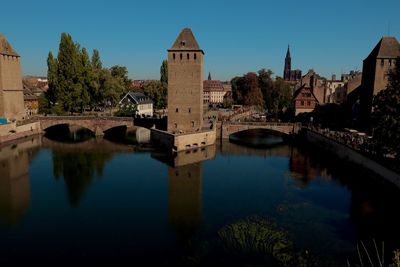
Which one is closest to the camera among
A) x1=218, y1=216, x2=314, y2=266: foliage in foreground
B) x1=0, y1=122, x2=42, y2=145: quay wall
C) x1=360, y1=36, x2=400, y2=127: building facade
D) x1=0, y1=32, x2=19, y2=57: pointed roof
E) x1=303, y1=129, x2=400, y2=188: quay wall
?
x1=218, y1=216, x2=314, y2=266: foliage in foreground

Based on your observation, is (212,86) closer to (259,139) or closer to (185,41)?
(259,139)

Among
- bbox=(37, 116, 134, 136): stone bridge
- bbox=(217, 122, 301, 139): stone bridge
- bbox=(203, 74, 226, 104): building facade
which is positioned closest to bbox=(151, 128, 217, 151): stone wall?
bbox=(217, 122, 301, 139): stone bridge

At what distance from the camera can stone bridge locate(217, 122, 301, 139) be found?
38250 millimetres

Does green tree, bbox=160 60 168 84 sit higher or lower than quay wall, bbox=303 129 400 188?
higher

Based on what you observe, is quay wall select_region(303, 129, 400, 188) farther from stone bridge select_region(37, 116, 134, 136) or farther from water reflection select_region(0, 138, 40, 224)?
stone bridge select_region(37, 116, 134, 136)

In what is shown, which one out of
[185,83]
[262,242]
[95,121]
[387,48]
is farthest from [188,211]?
[95,121]

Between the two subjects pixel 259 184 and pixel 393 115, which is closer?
pixel 393 115

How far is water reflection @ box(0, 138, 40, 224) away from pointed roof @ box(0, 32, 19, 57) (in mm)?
10419

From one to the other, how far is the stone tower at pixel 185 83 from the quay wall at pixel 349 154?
1186 centimetres

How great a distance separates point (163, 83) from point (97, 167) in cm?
3492

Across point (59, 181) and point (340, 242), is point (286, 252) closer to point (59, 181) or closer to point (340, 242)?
point (340, 242)

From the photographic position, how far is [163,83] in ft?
193

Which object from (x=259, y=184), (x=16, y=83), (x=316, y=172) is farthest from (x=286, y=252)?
(x=16, y=83)

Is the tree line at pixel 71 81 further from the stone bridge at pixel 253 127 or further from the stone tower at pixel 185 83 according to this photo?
→ the stone bridge at pixel 253 127
